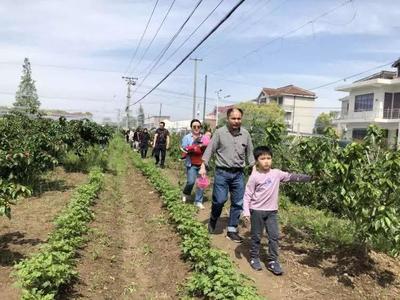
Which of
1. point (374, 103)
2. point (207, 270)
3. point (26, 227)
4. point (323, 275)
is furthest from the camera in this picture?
point (374, 103)

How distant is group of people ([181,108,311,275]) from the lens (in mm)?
6199

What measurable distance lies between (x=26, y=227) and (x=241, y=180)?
11.0 feet

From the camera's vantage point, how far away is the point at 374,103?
42.8m

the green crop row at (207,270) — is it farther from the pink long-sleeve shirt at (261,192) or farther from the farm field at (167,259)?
the pink long-sleeve shirt at (261,192)

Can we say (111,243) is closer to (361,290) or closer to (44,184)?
(361,290)

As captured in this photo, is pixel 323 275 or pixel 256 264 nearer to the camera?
pixel 323 275

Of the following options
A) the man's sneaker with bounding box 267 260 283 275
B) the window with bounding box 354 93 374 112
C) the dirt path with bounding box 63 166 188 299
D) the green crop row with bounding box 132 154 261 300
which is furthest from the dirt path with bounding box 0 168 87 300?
the window with bounding box 354 93 374 112

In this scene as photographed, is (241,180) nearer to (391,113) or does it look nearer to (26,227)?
(26,227)

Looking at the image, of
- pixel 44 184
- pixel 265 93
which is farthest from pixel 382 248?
pixel 265 93

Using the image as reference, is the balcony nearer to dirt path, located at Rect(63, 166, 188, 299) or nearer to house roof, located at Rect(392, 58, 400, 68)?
house roof, located at Rect(392, 58, 400, 68)

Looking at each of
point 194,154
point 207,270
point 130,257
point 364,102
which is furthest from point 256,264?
point 364,102

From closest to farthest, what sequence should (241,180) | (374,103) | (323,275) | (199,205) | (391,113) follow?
(323,275) → (241,180) → (199,205) → (391,113) → (374,103)

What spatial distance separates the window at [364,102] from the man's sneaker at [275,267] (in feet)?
131

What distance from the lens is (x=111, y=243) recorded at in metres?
7.58
